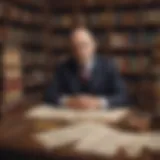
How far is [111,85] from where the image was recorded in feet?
7.68

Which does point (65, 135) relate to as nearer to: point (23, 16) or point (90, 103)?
point (90, 103)

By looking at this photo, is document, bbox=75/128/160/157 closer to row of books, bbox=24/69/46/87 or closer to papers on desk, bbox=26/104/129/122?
papers on desk, bbox=26/104/129/122

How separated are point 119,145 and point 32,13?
9.60 feet

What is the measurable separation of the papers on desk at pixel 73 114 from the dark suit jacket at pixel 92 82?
36 cm

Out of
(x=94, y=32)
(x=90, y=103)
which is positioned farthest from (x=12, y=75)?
(x=90, y=103)

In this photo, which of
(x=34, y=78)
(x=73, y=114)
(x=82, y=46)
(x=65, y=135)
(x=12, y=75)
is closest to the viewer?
(x=65, y=135)

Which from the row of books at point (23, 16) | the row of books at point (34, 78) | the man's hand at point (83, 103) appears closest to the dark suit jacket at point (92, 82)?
the man's hand at point (83, 103)

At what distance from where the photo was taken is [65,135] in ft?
4.61

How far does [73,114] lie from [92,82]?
23.1 inches

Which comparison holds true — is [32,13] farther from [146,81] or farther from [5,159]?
[5,159]

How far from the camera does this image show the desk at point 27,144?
1.21 metres

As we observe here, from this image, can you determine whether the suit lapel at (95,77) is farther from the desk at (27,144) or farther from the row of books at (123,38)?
the row of books at (123,38)

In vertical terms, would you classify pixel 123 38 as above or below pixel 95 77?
above

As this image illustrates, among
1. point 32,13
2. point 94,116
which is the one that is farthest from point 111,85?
point 32,13
